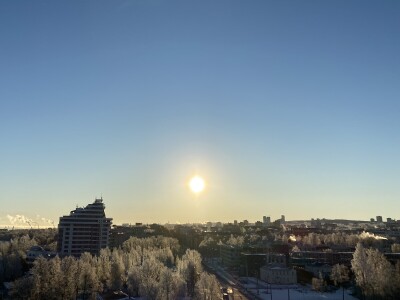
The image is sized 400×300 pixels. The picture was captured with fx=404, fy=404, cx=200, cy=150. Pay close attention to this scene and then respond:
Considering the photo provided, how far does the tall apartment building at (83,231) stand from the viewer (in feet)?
415

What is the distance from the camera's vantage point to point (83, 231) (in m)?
128

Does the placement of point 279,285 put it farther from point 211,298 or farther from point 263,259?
point 211,298

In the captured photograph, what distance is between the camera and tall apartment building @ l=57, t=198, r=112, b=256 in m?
126

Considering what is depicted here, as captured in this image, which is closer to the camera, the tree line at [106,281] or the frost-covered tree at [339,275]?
the tree line at [106,281]

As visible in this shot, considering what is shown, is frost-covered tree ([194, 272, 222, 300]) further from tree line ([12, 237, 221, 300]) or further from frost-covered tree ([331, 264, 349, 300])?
frost-covered tree ([331, 264, 349, 300])

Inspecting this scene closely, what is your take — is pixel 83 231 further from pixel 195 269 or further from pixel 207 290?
pixel 207 290

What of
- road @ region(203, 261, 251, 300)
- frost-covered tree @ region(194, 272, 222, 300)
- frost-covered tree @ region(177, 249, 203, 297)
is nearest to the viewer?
frost-covered tree @ region(194, 272, 222, 300)

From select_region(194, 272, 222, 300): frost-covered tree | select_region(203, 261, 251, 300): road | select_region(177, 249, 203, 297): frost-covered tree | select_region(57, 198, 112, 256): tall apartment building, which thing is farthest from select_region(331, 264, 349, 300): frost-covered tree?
select_region(57, 198, 112, 256): tall apartment building

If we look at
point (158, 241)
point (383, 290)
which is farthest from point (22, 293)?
point (158, 241)

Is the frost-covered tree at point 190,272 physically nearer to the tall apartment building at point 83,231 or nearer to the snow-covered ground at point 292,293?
the snow-covered ground at point 292,293

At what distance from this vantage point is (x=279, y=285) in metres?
111

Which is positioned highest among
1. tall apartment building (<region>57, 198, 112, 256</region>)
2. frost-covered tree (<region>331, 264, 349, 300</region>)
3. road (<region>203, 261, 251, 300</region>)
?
tall apartment building (<region>57, 198, 112, 256</region>)

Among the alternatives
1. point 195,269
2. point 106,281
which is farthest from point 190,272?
point 106,281

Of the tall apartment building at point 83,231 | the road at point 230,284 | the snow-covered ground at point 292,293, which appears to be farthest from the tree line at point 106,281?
the tall apartment building at point 83,231
